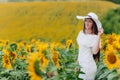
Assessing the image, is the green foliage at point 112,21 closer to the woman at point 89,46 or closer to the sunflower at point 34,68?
the woman at point 89,46

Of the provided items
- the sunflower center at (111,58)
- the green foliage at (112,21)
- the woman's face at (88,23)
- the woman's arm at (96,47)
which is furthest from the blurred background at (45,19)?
the sunflower center at (111,58)

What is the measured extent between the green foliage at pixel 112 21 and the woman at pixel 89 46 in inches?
288

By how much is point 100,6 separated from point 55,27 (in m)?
1.21

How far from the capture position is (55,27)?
41.7 feet

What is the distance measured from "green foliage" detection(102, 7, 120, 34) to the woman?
24.0ft

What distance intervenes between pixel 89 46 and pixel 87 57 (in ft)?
0.22

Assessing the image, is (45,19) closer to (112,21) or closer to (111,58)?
(112,21)

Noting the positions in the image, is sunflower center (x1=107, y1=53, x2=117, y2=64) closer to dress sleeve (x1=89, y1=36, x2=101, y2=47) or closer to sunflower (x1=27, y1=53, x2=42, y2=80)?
dress sleeve (x1=89, y1=36, x2=101, y2=47)

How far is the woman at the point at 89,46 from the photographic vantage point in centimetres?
326

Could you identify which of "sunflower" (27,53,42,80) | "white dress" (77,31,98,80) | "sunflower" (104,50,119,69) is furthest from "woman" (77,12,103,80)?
"sunflower" (27,53,42,80)

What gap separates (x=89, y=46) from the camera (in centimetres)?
329

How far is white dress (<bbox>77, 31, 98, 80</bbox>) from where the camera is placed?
3.26 metres

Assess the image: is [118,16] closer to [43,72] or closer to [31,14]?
[31,14]

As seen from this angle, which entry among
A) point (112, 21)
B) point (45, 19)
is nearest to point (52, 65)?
point (112, 21)
